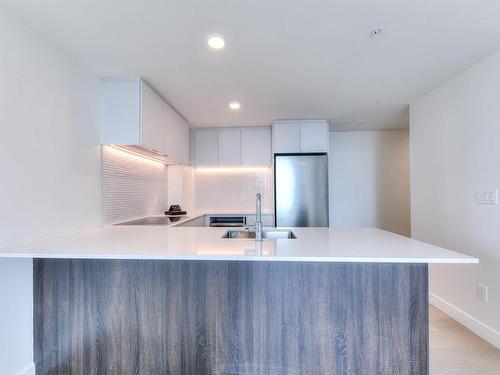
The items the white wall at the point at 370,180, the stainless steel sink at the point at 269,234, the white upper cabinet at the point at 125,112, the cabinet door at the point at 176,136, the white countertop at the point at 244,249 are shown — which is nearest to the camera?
the white countertop at the point at 244,249

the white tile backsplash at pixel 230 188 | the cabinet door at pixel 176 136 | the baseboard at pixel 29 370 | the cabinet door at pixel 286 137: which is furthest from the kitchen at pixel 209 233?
the white tile backsplash at pixel 230 188

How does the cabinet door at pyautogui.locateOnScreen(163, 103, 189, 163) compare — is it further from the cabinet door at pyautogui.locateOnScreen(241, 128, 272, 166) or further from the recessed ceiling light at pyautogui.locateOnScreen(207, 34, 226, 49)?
the recessed ceiling light at pyautogui.locateOnScreen(207, 34, 226, 49)

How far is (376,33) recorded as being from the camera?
5.73 ft

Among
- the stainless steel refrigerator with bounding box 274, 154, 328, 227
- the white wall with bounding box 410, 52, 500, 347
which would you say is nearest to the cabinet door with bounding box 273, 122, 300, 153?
the stainless steel refrigerator with bounding box 274, 154, 328, 227

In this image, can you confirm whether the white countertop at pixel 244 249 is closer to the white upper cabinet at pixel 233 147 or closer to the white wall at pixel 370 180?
the white upper cabinet at pixel 233 147

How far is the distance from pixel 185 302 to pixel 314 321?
29.3 inches

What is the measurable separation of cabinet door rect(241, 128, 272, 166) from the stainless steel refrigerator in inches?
17.3

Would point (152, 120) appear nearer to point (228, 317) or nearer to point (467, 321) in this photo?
point (228, 317)

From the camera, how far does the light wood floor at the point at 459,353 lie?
1890mm

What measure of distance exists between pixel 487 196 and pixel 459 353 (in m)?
1.25

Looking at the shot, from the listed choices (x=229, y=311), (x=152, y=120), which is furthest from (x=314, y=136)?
(x=229, y=311)

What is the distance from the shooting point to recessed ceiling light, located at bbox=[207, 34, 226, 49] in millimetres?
1776

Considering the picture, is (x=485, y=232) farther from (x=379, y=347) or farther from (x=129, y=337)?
(x=129, y=337)

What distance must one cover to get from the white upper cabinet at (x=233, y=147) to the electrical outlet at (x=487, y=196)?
8.16ft
